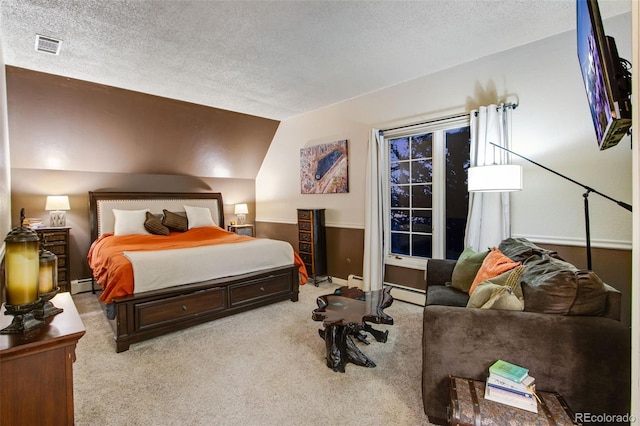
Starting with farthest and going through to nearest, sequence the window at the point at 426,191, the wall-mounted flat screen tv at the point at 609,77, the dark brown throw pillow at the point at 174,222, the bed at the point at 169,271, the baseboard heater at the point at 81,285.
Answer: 1. the dark brown throw pillow at the point at 174,222
2. the baseboard heater at the point at 81,285
3. the window at the point at 426,191
4. the bed at the point at 169,271
5. the wall-mounted flat screen tv at the point at 609,77

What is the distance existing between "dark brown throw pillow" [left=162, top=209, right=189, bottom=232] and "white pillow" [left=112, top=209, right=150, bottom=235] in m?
0.30

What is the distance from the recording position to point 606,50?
1.14 m

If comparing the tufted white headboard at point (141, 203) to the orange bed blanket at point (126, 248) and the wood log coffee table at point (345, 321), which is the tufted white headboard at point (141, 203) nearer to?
the orange bed blanket at point (126, 248)

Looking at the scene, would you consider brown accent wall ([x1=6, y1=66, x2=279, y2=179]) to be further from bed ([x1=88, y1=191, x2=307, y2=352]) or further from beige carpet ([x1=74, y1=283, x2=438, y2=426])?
beige carpet ([x1=74, y1=283, x2=438, y2=426])

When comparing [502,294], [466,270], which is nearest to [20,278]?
[502,294]

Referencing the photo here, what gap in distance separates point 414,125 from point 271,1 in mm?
2156

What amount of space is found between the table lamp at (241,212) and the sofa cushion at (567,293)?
497cm

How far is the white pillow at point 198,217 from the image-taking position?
5078 millimetres

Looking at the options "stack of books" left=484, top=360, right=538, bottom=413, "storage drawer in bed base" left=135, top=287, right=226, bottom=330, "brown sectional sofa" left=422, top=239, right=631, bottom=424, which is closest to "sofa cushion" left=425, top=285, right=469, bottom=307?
"brown sectional sofa" left=422, top=239, right=631, bottom=424

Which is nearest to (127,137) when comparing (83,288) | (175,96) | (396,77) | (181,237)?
(175,96)

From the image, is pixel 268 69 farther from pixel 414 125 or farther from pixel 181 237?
pixel 181 237

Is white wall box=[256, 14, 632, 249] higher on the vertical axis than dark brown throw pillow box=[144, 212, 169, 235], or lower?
higher

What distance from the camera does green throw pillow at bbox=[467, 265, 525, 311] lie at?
172 cm

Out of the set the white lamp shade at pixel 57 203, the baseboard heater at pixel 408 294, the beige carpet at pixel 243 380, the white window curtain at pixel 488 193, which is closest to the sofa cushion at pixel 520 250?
the white window curtain at pixel 488 193
